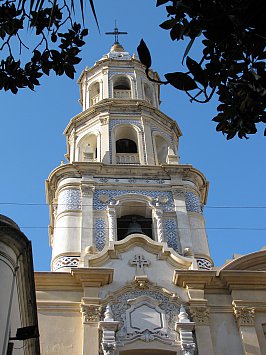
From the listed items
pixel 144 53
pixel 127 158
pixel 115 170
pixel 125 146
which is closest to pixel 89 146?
pixel 125 146

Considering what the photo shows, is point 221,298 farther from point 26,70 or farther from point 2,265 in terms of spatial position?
point 26,70

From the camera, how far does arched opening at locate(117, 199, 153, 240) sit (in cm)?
1742

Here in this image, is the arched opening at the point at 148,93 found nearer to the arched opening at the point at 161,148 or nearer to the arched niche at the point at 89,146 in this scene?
the arched opening at the point at 161,148

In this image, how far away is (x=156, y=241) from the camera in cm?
1625

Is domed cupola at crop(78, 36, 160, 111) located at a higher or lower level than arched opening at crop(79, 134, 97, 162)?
higher

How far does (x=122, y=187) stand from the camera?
17.9 meters

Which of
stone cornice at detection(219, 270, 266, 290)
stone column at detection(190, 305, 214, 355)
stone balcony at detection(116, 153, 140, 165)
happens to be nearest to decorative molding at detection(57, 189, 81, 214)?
stone balcony at detection(116, 153, 140, 165)

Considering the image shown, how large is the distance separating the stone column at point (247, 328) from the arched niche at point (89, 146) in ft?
25.4

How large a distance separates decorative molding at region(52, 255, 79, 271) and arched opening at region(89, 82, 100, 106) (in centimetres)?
927

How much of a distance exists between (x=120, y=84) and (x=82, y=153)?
510 cm

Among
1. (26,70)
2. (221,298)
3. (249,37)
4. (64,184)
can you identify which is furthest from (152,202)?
(249,37)

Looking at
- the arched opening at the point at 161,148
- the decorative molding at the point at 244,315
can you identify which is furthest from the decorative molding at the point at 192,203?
the decorative molding at the point at 244,315

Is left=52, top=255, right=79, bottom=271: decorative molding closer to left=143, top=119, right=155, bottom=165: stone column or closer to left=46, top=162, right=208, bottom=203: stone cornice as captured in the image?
left=46, top=162, right=208, bottom=203: stone cornice

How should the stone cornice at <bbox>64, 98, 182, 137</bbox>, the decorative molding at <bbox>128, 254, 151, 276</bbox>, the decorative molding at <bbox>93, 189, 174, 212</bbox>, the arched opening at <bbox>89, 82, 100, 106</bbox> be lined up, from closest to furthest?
1. the decorative molding at <bbox>128, 254, 151, 276</bbox>
2. the decorative molding at <bbox>93, 189, 174, 212</bbox>
3. the stone cornice at <bbox>64, 98, 182, 137</bbox>
4. the arched opening at <bbox>89, 82, 100, 106</bbox>
